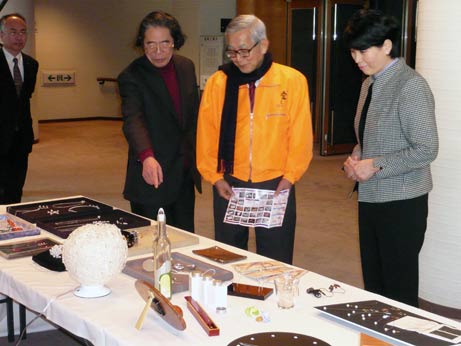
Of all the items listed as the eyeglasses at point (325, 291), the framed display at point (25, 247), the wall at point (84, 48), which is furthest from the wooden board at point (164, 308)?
the wall at point (84, 48)

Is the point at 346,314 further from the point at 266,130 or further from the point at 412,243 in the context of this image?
the point at 266,130

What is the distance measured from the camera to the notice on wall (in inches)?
121

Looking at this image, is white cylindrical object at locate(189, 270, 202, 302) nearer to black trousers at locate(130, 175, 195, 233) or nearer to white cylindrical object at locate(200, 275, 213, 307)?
white cylindrical object at locate(200, 275, 213, 307)

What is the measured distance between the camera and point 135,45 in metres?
3.49

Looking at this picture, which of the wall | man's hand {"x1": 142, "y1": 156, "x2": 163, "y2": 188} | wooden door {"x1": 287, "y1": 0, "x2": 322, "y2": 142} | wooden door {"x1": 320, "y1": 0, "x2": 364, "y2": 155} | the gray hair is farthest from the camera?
the wall

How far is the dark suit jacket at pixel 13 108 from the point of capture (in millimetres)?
5277

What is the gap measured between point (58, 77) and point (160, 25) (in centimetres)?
1155

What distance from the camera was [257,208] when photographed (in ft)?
10.1

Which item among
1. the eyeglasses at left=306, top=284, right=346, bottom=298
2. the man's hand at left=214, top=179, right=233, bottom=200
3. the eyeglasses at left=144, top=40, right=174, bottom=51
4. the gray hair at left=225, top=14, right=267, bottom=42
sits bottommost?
the eyeglasses at left=306, top=284, right=346, bottom=298

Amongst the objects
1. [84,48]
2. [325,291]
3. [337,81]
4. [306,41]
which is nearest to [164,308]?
[325,291]

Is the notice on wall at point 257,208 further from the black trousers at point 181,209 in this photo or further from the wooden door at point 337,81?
the wooden door at point 337,81

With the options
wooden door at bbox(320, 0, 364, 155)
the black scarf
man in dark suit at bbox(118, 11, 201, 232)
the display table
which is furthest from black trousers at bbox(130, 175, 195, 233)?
wooden door at bbox(320, 0, 364, 155)

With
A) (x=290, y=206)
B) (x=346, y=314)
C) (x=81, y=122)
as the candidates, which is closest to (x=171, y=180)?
(x=290, y=206)

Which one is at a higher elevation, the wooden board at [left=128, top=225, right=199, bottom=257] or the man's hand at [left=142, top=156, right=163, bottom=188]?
the man's hand at [left=142, top=156, right=163, bottom=188]
